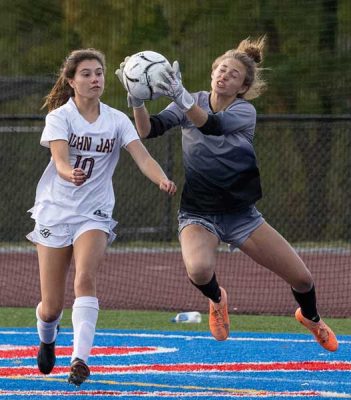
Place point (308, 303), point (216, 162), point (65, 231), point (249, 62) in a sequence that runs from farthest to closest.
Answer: point (308, 303) < point (249, 62) < point (216, 162) < point (65, 231)

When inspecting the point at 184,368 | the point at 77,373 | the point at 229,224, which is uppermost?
the point at 229,224

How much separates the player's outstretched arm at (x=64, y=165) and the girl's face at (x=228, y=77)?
127 centimetres

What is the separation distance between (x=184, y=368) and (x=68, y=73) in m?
2.25

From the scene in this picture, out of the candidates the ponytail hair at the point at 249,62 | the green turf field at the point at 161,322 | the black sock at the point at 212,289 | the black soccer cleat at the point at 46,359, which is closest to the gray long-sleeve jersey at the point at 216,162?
the ponytail hair at the point at 249,62

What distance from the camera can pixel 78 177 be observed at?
7000 millimetres

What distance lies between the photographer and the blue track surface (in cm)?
721

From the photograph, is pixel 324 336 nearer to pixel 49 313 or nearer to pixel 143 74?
pixel 49 313

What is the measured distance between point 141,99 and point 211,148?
0.69 meters

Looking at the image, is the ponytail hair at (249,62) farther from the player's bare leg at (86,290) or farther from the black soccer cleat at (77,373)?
the black soccer cleat at (77,373)

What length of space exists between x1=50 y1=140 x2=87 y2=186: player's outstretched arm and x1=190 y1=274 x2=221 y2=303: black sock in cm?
143

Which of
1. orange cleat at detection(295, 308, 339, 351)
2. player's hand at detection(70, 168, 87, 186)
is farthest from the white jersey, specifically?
orange cleat at detection(295, 308, 339, 351)

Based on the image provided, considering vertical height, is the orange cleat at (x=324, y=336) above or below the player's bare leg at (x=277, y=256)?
below

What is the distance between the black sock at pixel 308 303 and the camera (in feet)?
27.9

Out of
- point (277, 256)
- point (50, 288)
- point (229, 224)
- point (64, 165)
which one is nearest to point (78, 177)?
point (64, 165)
